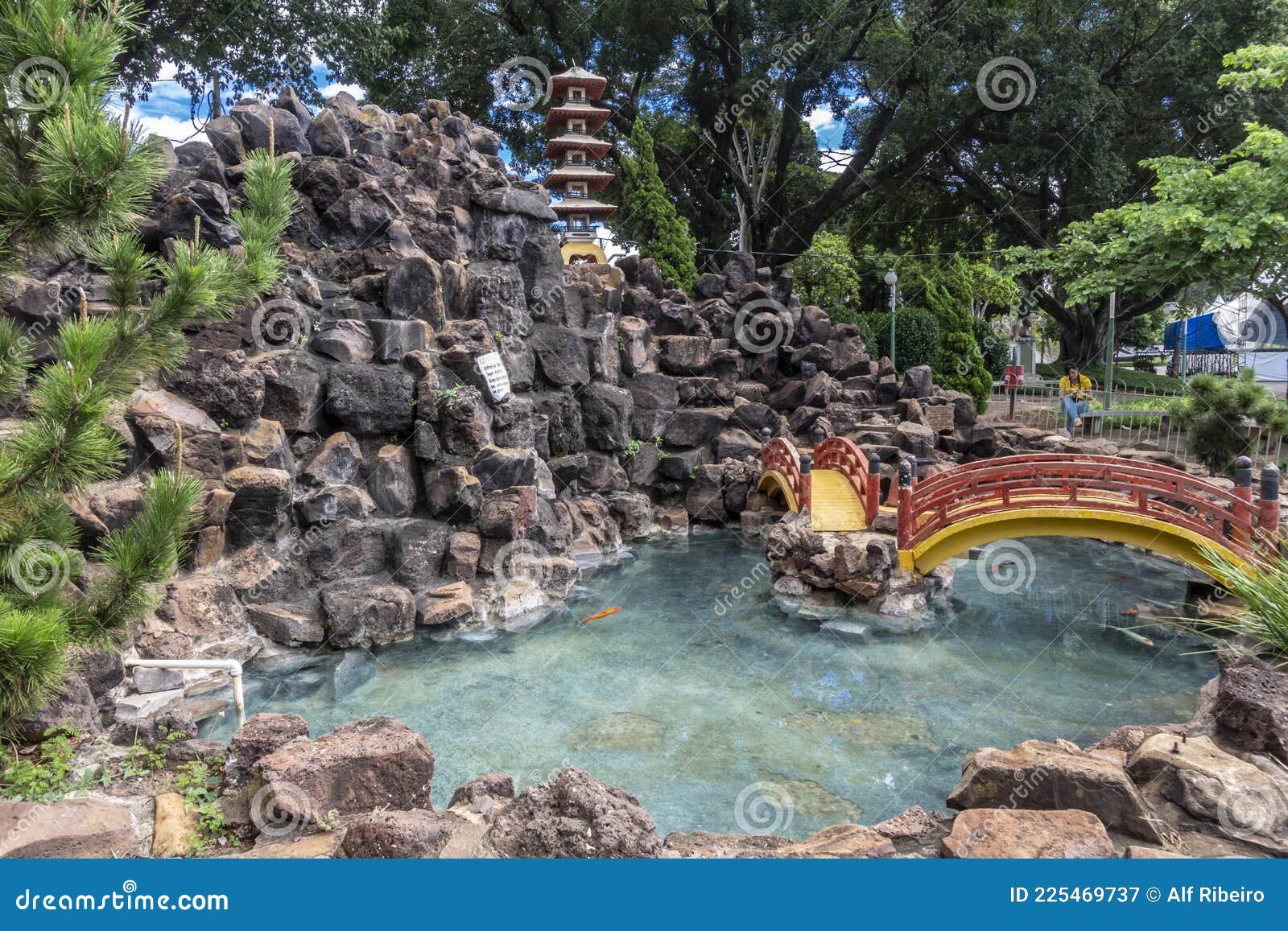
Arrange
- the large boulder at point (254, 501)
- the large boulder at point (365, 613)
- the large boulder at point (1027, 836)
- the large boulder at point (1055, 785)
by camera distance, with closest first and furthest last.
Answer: the large boulder at point (1027, 836) < the large boulder at point (1055, 785) < the large boulder at point (254, 501) < the large boulder at point (365, 613)

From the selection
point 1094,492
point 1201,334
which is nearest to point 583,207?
point 1094,492

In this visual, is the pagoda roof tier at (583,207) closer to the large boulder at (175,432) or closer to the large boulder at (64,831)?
the large boulder at (175,432)

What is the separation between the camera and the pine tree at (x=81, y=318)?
3939 mm

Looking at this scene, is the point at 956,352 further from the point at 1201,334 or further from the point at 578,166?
the point at 1201,334

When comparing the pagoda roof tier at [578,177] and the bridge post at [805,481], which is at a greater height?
the pagoda roof tier at [578,177]

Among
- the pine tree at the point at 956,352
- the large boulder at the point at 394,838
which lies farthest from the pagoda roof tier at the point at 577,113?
the large boulder at the point at 394,838

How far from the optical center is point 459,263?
15.9 metres

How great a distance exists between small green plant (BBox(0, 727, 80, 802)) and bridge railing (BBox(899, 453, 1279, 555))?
10.9 m

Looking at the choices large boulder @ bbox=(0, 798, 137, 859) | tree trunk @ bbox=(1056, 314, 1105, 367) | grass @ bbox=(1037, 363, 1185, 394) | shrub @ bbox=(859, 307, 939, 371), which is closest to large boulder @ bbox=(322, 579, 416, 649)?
large boulder @ bbox=(0, 798, 137, 859)

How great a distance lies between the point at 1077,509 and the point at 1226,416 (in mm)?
7065

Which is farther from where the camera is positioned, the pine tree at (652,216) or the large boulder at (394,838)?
the pine tree at (652,216)

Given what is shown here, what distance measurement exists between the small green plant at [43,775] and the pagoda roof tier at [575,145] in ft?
70.6

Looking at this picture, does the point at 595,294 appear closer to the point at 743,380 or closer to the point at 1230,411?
the point at 743,380

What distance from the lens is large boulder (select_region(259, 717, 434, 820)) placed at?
5086mm
